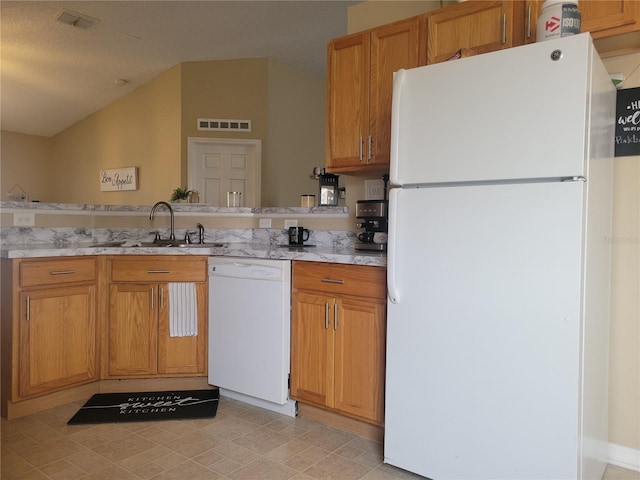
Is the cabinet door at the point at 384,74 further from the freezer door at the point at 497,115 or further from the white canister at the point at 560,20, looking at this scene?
the white canister at the point at 560,20

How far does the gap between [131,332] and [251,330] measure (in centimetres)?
84

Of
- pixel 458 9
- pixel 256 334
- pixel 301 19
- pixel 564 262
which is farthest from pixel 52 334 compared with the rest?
pixel 301 19

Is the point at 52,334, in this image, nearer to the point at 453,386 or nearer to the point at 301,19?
the point at 453,386

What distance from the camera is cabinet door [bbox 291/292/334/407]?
227cm

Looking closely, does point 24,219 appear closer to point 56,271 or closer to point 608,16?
point 56,271

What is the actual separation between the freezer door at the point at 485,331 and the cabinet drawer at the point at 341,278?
0.70 feet

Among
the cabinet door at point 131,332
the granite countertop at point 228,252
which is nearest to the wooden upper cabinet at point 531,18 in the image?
the granite countertop at point 228,252

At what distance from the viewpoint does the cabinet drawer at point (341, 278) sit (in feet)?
6.89

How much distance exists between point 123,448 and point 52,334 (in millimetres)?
870

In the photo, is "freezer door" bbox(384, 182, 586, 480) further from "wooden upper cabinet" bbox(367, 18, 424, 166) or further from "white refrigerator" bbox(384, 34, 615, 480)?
"wooden upper cabinet" bbox(367, 18, 424, 166)

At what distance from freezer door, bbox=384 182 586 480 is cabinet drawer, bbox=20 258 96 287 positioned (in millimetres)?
1910

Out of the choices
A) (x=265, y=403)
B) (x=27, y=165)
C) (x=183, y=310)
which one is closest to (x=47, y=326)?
(x=183, y=310)

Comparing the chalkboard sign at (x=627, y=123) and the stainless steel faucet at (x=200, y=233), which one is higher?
the chalkboard sign at (x=627, y=123)

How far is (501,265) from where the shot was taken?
1.61 metres
